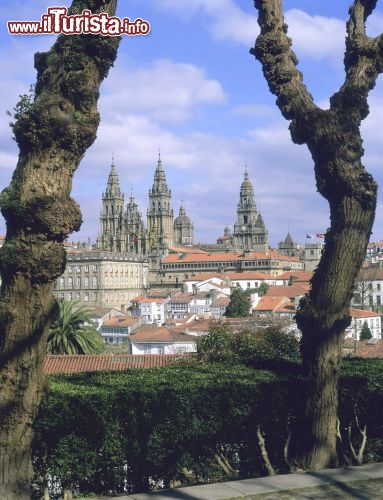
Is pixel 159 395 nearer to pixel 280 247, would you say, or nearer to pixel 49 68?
pixel 49 68

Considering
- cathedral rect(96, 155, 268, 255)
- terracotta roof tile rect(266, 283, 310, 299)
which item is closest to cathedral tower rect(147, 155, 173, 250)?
cathedral rect(96, 155, 268, 255)

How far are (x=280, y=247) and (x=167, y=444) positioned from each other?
14725cm

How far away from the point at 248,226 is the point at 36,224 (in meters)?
130

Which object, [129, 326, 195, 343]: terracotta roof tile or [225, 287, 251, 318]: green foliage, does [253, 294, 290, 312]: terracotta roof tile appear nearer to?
[225, 287, 251, 318]: green foliage

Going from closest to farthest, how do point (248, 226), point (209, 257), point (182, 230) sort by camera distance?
point (209, 257), point (248, 226), point (182, 230)

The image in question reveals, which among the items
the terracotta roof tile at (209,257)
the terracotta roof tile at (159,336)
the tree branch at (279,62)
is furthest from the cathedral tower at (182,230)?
the tree branch at (279,62)

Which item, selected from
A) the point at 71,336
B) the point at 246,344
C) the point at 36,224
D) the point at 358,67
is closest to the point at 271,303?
the point at 71,336

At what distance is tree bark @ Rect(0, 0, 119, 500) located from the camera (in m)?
5.38

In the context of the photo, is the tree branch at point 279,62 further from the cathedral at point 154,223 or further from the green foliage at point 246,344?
the cathedral at point 154,223

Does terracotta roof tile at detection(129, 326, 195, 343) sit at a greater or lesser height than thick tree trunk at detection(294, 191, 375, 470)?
lesser

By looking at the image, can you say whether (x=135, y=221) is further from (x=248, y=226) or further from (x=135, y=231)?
(x=248, y=226)

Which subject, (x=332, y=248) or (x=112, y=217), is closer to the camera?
(x=332, y=248)

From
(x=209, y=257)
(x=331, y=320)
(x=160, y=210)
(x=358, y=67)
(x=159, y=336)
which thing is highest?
(x=160, y=210)

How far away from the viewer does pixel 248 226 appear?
13425cm
